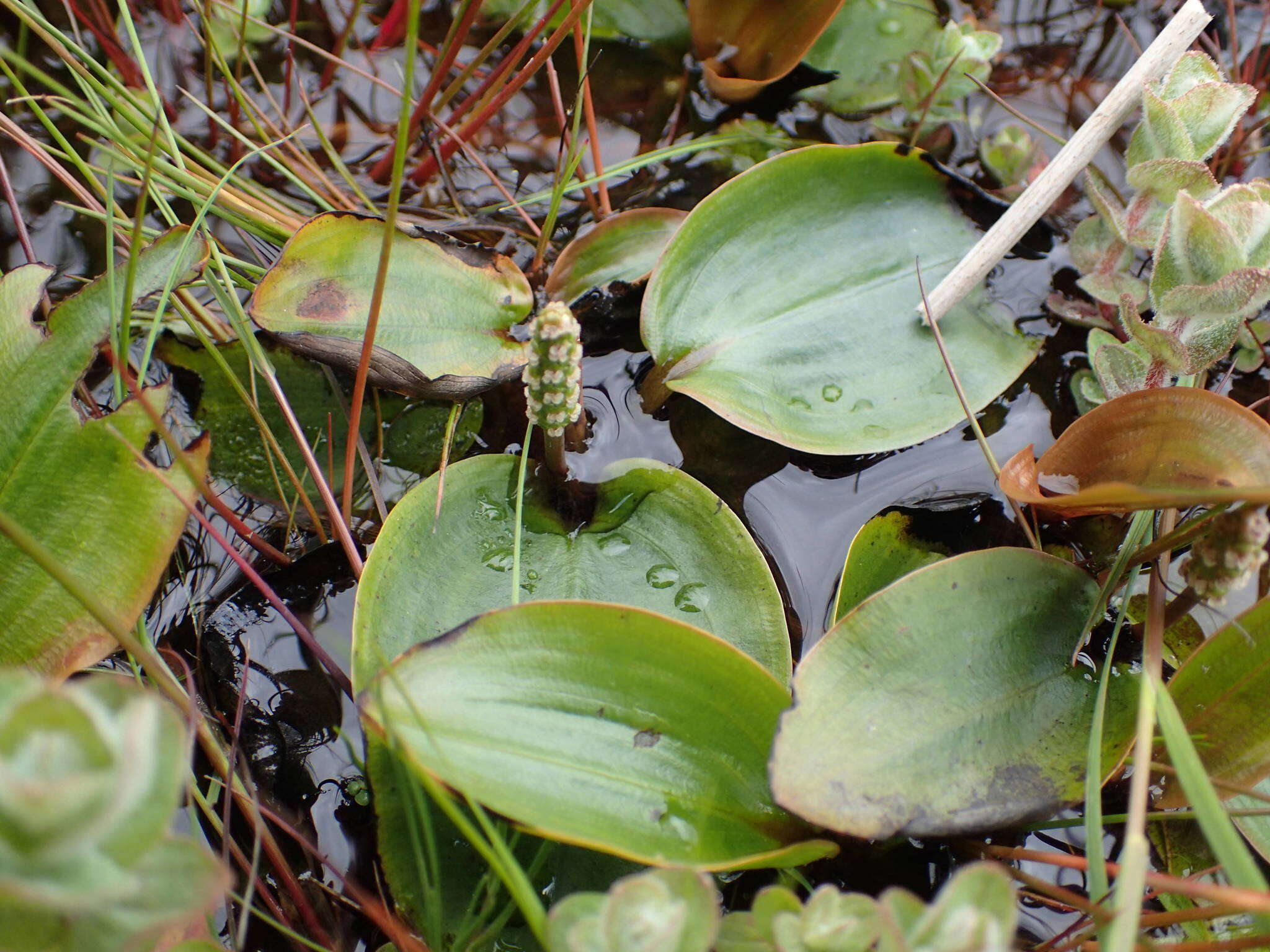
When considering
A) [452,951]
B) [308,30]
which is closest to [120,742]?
[452,951]

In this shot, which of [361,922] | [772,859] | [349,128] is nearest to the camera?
[772,859]

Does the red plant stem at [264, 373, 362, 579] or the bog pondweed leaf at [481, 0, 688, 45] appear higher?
the bog pondweed leaf at [481, 0, 688, 45]

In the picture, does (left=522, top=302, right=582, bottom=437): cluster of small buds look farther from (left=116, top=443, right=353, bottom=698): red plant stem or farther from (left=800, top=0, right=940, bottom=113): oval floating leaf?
(left=800, top=0, right=940, bottom=113): oval floating leaf

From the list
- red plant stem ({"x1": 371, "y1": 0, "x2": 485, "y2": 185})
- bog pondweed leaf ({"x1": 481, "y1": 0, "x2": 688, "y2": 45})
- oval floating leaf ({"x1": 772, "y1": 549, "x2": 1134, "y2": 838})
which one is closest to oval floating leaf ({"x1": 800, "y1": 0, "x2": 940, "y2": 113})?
bog pondweed leaf ({"x1": 481, "y1": 0, "x2": 688, "y2": 45})

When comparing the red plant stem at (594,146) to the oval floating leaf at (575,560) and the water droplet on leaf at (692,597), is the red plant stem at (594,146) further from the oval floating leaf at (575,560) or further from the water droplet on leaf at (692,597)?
the water droplet on leaf at (692,597)

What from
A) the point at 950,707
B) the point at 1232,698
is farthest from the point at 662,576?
the point at 1232,698

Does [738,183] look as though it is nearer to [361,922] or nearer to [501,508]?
[501,508]
